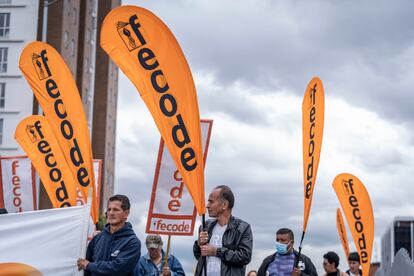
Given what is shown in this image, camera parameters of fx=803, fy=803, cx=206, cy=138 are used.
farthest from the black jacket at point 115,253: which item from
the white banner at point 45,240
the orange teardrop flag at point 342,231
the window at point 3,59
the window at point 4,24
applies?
the window at point 4,24

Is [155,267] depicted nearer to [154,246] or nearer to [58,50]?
[154,246]

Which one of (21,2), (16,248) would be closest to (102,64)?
(21,2)

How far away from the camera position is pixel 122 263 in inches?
284

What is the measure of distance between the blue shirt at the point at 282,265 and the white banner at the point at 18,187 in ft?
23.2

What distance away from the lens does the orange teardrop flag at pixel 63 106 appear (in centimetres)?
977

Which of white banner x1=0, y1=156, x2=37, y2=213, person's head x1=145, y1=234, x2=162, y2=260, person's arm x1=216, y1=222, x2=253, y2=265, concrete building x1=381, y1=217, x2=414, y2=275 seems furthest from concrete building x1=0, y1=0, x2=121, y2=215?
concrete building x1=381, y1=217, x2=414, y2=275

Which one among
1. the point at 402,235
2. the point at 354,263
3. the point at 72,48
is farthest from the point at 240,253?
the point at 402,235

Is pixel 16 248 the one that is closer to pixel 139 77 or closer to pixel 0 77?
pixel 139 77

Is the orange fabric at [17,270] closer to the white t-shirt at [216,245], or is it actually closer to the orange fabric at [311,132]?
the white t-shirt at [216,245]

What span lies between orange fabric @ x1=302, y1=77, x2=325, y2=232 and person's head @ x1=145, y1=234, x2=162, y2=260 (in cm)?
179

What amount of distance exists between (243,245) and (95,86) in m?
57.9

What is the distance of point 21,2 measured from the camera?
52094mm

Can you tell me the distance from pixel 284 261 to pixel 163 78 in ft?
9.73

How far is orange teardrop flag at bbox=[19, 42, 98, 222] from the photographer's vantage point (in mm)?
9773
